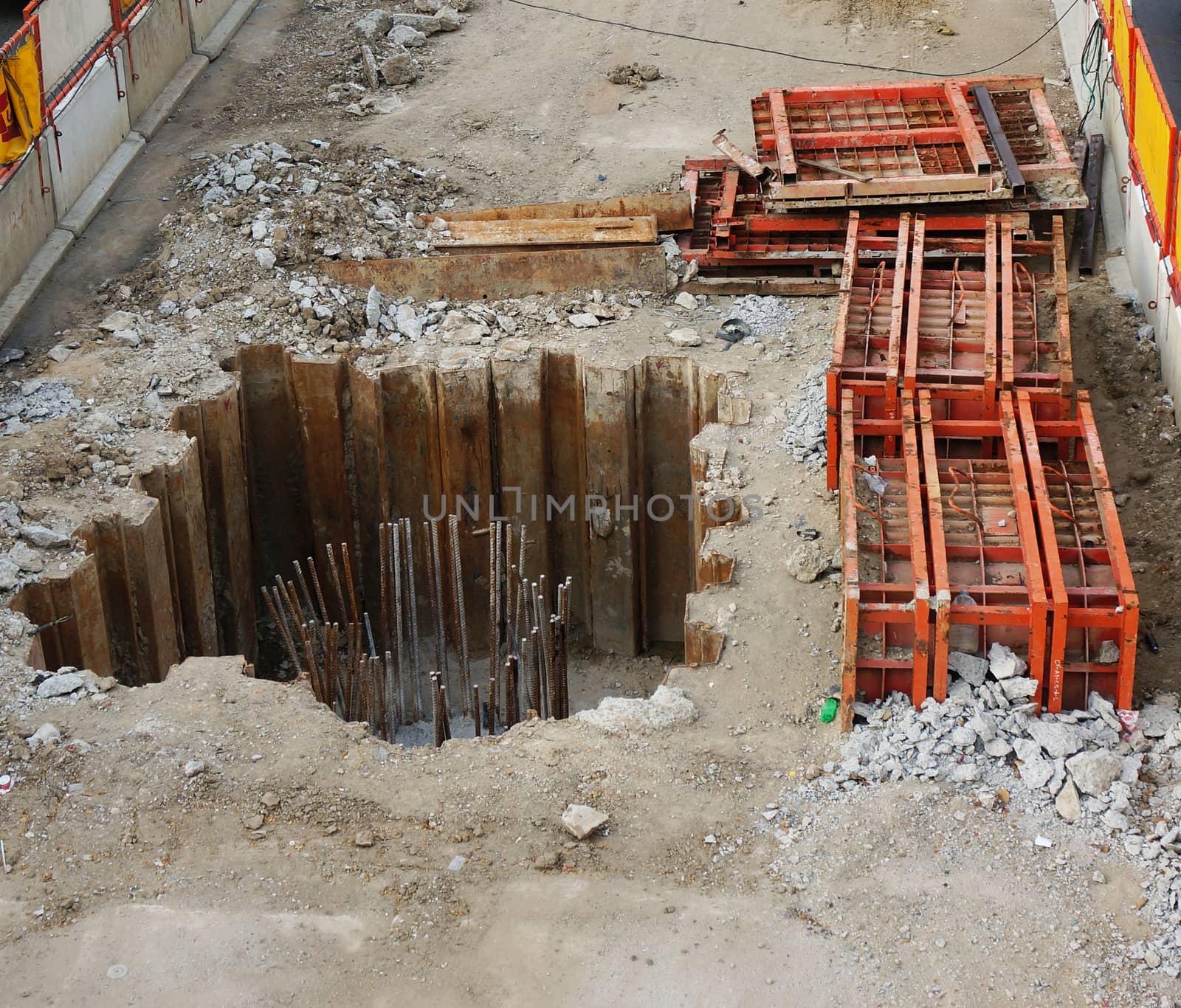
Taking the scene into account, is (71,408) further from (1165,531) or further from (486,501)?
(1165,531)

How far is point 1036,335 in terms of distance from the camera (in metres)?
11.8

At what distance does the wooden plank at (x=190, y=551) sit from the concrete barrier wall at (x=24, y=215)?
3477 mm

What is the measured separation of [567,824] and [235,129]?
12209mm

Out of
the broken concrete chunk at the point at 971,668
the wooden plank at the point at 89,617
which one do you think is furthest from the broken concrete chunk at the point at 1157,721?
the wooden plank at the point at 89,617

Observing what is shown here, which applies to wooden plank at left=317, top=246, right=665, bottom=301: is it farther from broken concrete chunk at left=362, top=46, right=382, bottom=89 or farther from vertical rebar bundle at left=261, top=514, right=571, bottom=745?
broken concrete chunk at left=362, top=46, right=382, bottom=89

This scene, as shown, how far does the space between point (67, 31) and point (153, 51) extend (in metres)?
2.57

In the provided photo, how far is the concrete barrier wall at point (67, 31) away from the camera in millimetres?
15508

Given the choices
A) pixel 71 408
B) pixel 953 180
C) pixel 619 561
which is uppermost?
pixel 953 180

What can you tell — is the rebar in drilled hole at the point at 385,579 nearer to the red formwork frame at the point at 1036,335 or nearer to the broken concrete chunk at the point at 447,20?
the red formwork frame at the point at 1036,335

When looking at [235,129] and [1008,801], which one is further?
[235,129]

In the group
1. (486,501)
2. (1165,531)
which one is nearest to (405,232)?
A: (486,501)

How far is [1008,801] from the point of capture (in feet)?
29.0

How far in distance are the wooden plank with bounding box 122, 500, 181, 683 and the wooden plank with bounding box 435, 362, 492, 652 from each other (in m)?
2.90

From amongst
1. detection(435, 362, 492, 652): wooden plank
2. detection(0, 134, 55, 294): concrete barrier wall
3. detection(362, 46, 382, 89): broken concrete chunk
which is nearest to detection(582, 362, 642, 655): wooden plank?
detection(435, 362, 492, 652): wooden plank
